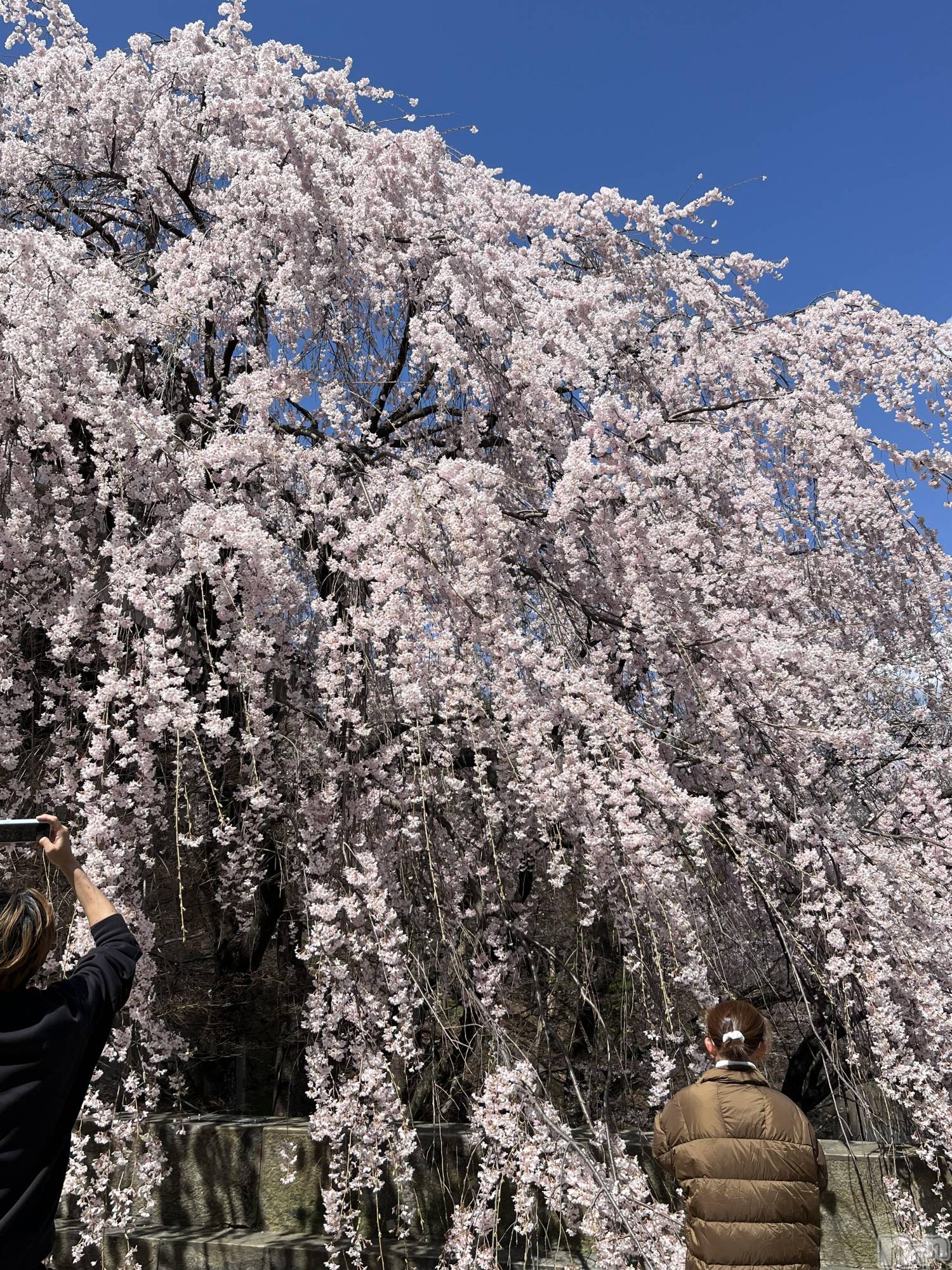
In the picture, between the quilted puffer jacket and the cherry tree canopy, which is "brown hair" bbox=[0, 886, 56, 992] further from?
the quilted puffer jacket

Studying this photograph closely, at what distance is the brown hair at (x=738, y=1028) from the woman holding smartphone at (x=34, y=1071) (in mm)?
1378

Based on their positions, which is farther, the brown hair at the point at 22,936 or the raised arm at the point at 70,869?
the raised arm at the point at 70,869

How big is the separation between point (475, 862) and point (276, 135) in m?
3.18

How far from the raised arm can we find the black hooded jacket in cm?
20

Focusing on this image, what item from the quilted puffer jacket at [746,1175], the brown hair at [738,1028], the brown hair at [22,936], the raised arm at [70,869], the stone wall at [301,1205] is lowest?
the stone wall at [301,1205]

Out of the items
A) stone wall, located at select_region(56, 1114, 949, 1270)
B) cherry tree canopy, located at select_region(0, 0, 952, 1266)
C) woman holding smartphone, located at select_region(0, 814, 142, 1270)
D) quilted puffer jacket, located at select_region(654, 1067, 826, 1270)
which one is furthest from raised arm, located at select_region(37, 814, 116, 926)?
stone wall, located at select_region(56, 1114, 949, 1270)

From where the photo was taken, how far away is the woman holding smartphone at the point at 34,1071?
57.5 inches

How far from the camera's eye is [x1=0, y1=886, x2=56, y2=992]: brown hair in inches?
59.1

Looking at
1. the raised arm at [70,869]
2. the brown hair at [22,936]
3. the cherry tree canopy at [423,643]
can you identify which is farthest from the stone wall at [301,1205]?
the brown hair at [22,936]

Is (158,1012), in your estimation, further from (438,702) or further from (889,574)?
(889,574)

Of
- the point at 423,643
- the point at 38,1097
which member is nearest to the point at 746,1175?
the point at 38,1097

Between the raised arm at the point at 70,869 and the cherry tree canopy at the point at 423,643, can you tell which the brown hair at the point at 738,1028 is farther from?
the raised arm at the point at 70,869

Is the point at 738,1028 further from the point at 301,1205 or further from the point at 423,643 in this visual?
the point at 301,1205

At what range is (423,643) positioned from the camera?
3.33 meters
